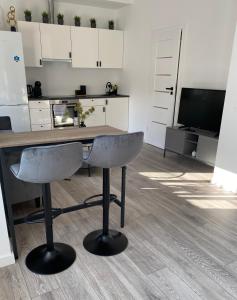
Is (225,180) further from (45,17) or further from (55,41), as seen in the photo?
(45,17)

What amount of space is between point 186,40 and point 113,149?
10.7 ft

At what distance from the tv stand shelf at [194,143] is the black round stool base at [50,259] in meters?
2.47

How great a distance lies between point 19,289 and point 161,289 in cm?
97

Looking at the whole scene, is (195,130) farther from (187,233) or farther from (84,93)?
(84,93)

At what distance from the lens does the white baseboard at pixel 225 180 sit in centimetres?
309

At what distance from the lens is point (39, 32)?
4734mm

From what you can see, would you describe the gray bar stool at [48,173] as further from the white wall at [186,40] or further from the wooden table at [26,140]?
Answer: the white wall at [186,40]

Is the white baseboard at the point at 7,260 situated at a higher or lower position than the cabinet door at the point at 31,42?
lower

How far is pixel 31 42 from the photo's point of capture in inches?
185

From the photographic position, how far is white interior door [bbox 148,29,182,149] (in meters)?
4.39

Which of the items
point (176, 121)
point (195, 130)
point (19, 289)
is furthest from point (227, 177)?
point (19, 289)

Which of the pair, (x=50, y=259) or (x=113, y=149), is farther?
(x=50, y=259)

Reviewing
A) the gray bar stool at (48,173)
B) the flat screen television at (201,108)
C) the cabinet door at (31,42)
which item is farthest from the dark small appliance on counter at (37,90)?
the gray bar stool at (48,173)

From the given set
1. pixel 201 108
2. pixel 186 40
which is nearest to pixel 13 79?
pixel 186 40
